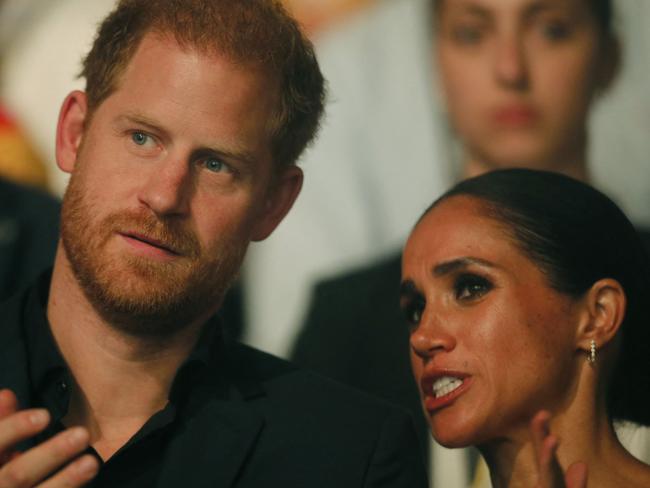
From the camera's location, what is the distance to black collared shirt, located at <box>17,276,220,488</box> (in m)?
1.57

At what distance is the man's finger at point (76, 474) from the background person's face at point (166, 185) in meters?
0.32

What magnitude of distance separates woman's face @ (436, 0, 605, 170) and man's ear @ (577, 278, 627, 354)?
0.83 meters

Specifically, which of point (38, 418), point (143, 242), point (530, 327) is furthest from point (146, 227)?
point (530, 327)

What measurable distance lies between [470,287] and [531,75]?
3.12 feet

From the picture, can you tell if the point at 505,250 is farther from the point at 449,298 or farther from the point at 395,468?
the point at 395,468

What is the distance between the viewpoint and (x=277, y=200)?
71.3 inches

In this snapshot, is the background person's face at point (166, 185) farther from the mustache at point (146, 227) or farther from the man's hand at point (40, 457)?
the man's hand at point (40, 457)

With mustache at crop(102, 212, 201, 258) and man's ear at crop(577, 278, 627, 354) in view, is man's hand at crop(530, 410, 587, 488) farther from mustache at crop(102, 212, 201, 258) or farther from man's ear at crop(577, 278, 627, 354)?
mustache at crop(102, 212, 201, 258)

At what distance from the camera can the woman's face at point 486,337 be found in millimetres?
1698

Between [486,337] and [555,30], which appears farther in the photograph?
[555,30]

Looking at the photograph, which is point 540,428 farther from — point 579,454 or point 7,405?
point 7,405

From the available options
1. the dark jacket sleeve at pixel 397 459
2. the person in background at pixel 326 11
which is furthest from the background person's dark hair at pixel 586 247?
the person in background at pixel 326 11

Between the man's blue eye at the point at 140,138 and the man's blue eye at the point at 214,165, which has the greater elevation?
the man's blue eye at the point at 140,138

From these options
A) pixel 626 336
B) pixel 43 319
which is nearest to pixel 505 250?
pixel 626 336
